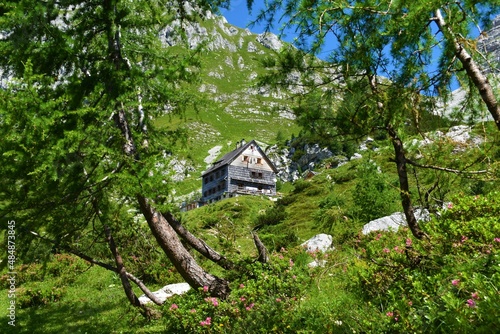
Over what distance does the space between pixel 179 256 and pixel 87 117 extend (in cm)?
318

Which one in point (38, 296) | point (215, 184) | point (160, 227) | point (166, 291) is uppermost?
point (215, 184)

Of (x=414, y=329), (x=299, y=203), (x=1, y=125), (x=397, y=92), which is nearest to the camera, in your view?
(x=414, y=329)

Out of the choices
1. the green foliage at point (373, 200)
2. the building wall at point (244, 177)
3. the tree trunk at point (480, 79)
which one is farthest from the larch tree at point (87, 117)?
the building wall at point (244, 177)

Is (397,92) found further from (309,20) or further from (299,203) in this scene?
(299,203)

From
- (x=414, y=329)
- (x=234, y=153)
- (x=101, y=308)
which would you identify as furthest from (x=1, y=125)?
(x=234, y=153)

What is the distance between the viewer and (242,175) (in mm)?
68062

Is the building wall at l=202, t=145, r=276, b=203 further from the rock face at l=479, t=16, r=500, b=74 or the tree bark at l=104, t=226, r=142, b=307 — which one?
the rock face at l=479, t=16, r=500, b=74

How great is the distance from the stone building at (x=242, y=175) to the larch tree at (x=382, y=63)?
197 ft

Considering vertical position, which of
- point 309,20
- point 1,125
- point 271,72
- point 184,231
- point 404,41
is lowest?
point 184,231

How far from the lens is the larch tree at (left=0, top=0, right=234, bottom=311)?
5.25 meters

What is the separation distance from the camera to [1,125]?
5219mm

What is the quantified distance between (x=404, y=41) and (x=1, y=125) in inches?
207

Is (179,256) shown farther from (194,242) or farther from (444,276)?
(444,276)

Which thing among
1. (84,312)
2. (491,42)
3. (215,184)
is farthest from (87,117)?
(215,184)
